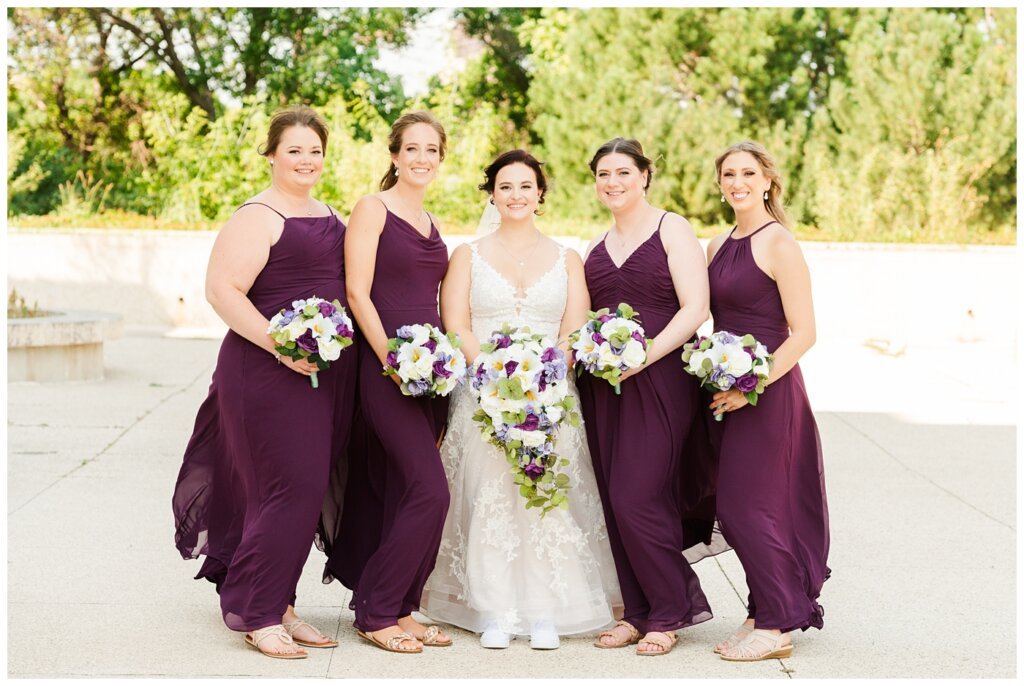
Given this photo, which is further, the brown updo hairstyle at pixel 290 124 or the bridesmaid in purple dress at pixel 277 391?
the brown updo hairstyle at pixel 290 124

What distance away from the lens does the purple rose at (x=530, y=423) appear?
482 cm

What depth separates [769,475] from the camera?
4.95 meters

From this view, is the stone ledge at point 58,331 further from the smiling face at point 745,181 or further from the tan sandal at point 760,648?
the tan sandal at point 760,648

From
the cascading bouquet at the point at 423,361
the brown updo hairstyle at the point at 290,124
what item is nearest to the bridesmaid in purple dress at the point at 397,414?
the cascading bouquet at the point at 423,361

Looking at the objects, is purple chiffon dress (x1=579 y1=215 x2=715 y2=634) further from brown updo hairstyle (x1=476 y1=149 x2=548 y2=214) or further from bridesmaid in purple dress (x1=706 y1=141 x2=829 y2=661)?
brown updo hairstyle (x1=476 y1=149 x2=548 y2=214)

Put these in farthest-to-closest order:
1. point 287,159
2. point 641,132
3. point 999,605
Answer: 1. point 641,132
2. point 999,605
3. point 287,159

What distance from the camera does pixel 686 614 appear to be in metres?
5.00

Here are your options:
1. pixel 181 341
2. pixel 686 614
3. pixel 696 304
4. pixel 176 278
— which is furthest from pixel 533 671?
pixel 176 278

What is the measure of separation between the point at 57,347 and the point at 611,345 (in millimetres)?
9264

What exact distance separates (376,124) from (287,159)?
66.3ft

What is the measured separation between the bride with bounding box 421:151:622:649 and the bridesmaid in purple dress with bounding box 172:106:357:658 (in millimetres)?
546

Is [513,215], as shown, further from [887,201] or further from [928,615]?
[887,201]

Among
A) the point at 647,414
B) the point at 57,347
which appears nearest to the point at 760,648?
the point at 647,414

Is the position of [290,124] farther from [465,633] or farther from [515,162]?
[465,633]
